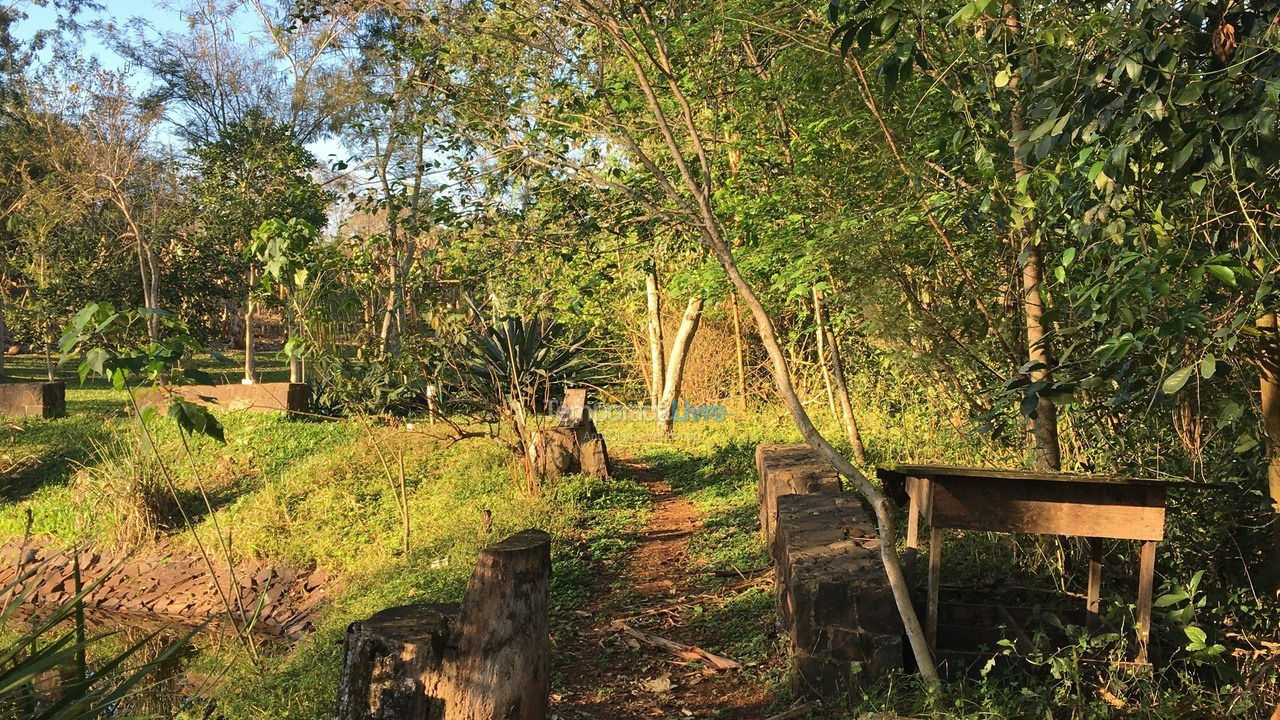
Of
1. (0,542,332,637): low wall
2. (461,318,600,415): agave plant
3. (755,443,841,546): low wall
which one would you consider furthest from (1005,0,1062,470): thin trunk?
(461,318,600,415): agave plant

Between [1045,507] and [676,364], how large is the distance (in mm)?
7551

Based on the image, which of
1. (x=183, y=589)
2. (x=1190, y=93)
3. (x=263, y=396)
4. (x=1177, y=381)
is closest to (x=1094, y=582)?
(x=1177, y=381)

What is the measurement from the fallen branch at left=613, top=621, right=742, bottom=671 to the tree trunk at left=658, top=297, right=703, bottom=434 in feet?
19.0

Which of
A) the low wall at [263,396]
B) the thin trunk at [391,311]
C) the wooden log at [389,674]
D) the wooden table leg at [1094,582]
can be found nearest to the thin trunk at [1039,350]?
the wooden table leg at [1094,582]

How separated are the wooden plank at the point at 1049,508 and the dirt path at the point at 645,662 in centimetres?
112

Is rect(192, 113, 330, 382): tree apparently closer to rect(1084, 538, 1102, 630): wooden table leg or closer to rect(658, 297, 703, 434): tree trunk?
rect(658, 297, 703, 434): tree trunk

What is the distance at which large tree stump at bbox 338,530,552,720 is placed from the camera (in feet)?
11.1

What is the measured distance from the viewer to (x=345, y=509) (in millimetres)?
8555

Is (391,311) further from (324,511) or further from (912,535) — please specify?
(912,535)

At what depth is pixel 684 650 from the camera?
16.0 ft

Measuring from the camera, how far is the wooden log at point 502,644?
11.3 ft

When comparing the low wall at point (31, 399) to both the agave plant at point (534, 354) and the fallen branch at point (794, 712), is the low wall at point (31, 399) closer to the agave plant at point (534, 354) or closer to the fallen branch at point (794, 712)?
the agave plant at point (534, 354)

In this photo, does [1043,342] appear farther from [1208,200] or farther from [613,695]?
[613,695]

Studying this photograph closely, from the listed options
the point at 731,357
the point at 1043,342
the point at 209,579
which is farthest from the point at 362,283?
the point at 731,357
